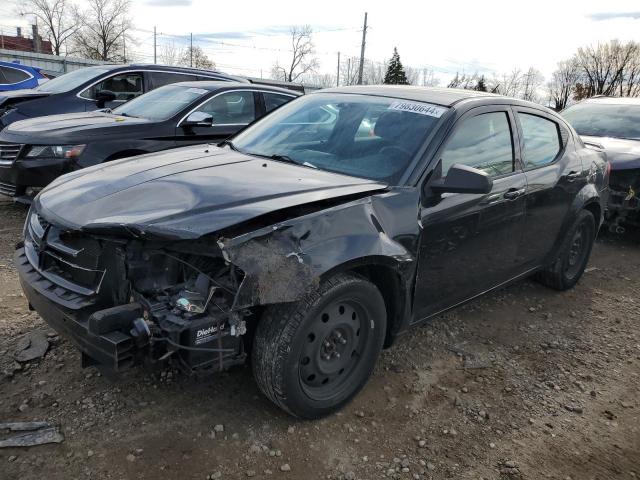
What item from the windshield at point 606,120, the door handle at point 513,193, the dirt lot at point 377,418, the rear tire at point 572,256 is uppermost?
the windshield at point 606,120

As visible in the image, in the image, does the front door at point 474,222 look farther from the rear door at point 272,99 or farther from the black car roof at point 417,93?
the rear door at point 272,99

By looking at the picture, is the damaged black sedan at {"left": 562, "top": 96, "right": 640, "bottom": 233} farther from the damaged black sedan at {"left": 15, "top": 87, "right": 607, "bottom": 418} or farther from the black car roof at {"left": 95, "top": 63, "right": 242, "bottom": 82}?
the black car roof at {"left": 95, "top": 63, "right": 242, "bottom": 82}

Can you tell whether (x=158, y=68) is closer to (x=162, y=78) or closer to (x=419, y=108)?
(x=162, y=78)

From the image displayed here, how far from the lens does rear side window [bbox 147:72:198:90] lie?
823 cm

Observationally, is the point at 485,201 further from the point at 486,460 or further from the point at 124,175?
the point at 124,175

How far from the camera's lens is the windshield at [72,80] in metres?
7.69

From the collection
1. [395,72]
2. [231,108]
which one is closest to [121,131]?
[231,108]

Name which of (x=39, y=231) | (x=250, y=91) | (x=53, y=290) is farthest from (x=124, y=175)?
(x=250, y=91)

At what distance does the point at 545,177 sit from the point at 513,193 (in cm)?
55

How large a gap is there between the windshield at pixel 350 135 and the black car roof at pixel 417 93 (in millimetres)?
86

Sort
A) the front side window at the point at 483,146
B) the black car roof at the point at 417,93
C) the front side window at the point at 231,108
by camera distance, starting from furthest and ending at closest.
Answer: the front side window at the point at 231,108, the black car roof at the point at 417,93, the front side window at the point at 483,146

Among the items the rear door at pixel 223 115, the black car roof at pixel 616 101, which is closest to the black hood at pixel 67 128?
the rear door at pixel 223 115

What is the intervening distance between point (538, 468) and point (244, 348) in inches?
61.8

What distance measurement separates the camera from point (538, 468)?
2.61m
